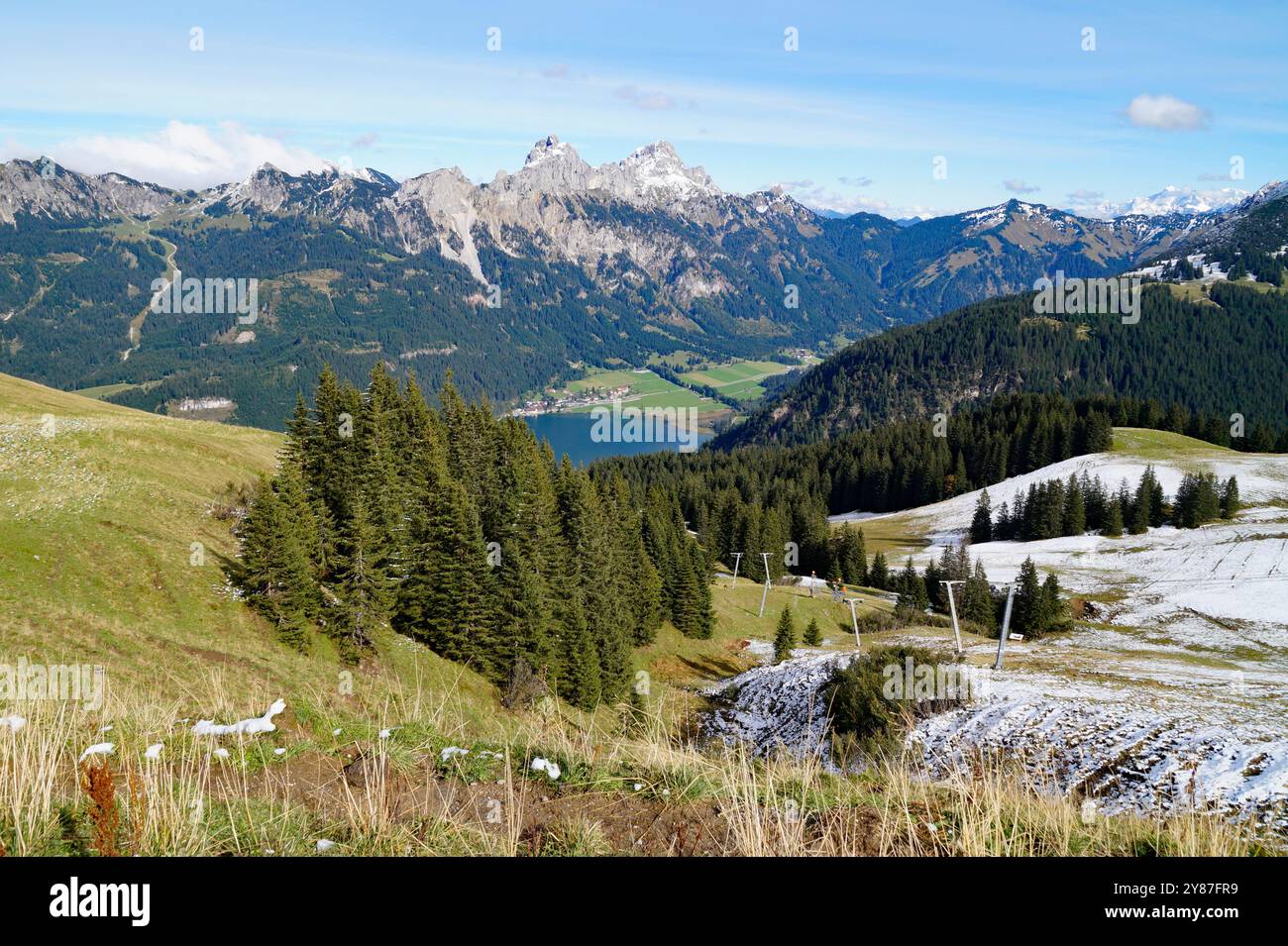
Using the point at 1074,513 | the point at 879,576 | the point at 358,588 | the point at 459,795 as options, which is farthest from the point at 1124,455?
the point at 459,795

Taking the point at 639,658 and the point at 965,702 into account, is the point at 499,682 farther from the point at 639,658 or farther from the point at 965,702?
the point at 965,702

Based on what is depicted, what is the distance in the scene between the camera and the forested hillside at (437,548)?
35.9 meters

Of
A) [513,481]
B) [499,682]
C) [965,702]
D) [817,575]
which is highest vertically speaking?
[513,481]

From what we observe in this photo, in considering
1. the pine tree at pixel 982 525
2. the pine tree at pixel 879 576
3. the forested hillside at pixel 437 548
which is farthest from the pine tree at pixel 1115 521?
the forested hillside at pixel 437 548

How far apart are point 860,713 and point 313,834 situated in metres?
31.4

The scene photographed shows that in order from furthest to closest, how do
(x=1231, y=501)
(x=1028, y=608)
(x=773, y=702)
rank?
(x=1231, y=501) → (x=1028, y=608) → (x=773, y=702)

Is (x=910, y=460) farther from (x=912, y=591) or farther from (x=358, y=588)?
(x=358, y=588)

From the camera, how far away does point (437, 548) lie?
4450 cm

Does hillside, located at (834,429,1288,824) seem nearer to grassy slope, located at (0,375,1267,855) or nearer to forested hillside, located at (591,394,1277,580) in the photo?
grassy slope, located at (0,375,1267,855)

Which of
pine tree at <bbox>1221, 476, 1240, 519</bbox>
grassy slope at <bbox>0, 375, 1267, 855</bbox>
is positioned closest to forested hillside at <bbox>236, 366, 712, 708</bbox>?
grassy slope at <bbox>0, 375, 1267, 855</bbox>

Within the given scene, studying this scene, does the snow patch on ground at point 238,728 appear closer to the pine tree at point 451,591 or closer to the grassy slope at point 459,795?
the grassy slope at point 459,795

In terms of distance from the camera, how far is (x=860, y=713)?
32.7 metres
